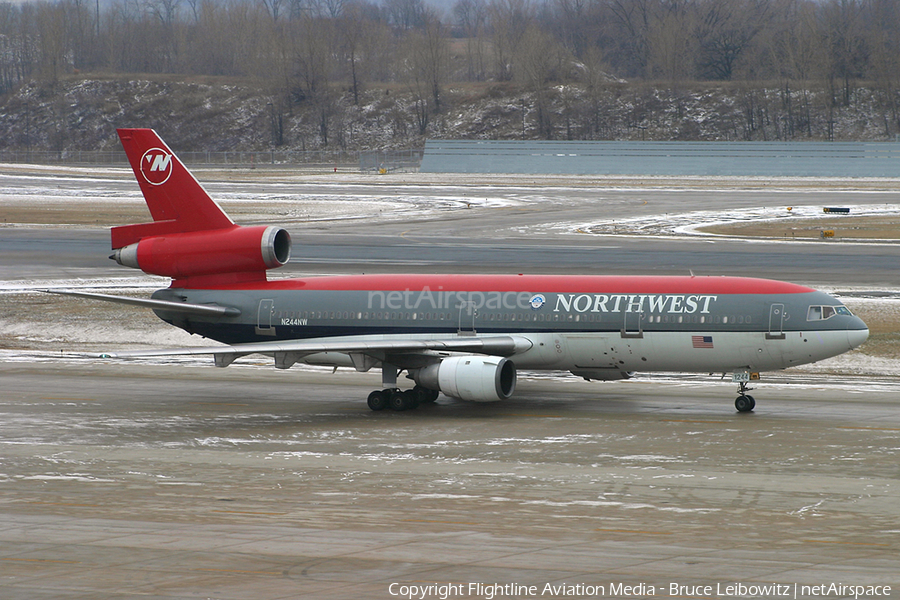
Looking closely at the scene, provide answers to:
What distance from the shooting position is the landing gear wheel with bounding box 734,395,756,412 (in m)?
30.7

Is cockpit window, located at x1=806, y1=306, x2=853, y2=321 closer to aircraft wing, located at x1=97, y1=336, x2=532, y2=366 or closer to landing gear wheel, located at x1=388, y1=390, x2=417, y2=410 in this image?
aircraft wing, located at x1=97, y1=336, x2=532, y2=366

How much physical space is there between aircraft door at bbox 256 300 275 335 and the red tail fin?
10.6 ft

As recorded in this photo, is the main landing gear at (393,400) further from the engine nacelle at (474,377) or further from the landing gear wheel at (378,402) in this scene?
the engine nacelle at (474,377)

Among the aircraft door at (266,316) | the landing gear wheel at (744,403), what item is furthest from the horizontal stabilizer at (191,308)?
the landing gear wheel at (744,403)

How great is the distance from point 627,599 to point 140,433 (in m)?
17.9

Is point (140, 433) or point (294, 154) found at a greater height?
point (294, 154)

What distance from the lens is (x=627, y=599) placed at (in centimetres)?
1526

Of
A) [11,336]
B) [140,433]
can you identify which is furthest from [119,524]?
[11,336]

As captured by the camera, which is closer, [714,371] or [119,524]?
[119,524]

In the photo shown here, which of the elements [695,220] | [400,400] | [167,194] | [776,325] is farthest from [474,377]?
[695,220]

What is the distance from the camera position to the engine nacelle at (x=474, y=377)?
30.1 meters

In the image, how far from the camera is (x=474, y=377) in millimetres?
30188

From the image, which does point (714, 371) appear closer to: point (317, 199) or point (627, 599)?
point (627, 599)

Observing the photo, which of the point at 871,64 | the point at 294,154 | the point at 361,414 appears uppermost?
the point at 871,64
